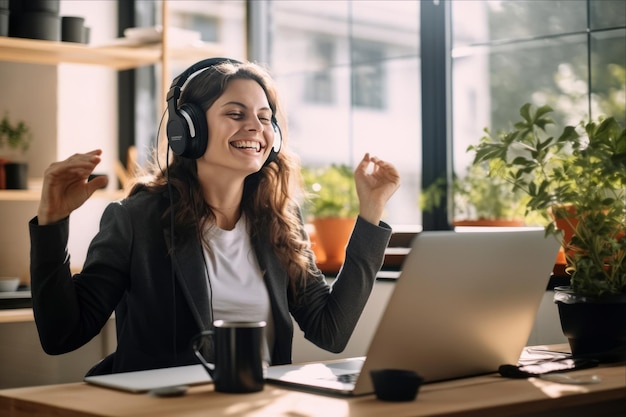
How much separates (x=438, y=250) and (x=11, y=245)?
228 centimetres

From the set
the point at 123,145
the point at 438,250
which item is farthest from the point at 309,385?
the point at 123,145

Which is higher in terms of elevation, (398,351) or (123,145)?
(123,145)

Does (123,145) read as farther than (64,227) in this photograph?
Yes

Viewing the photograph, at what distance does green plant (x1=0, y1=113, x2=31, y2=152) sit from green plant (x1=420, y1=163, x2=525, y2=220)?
1.49 meters

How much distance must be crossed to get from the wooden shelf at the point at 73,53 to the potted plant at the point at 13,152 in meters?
0.24

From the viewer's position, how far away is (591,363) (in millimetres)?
1765

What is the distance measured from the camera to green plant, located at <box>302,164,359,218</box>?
10.8ft

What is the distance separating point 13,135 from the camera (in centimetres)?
336

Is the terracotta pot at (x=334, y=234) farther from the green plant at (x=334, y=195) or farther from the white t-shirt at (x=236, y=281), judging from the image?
the white t-shirt at (x=236, y=281)

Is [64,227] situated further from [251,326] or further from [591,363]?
[591,363]

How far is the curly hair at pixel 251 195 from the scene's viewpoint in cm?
206

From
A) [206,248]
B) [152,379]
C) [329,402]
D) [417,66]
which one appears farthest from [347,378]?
[417,66]

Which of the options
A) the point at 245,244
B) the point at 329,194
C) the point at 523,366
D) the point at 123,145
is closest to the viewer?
the point at 523,366

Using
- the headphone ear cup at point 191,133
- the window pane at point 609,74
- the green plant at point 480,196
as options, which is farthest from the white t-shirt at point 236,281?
the window pane at point 609,74
